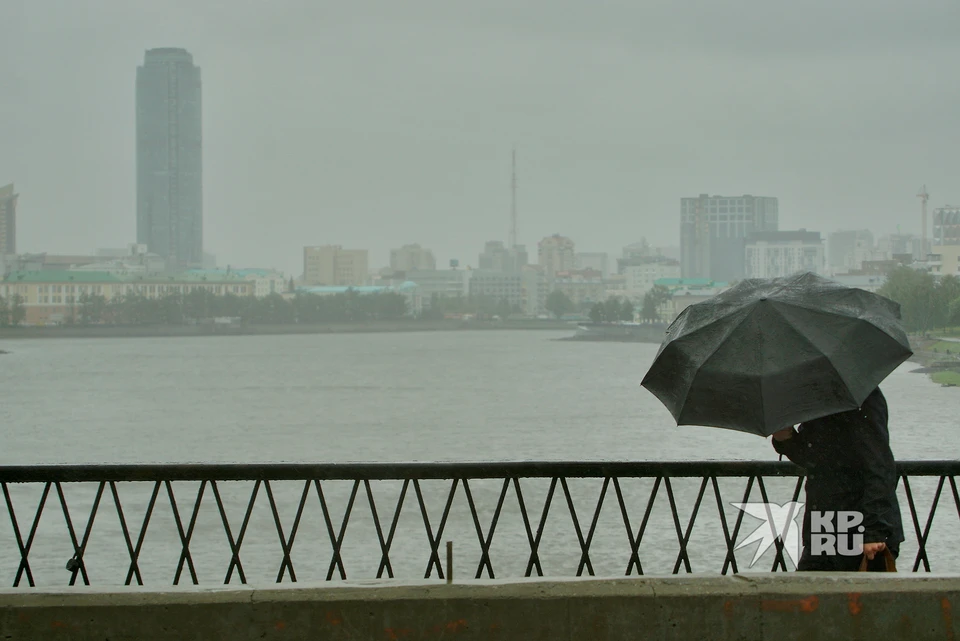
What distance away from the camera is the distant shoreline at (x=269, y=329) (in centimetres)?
7538

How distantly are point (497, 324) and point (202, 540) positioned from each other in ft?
279

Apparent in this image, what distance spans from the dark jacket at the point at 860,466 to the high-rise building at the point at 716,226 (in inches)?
3433

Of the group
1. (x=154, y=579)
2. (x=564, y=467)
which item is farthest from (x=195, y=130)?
(x=564, y=467)

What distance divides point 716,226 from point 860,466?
95116mm

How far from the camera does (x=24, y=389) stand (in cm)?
5119

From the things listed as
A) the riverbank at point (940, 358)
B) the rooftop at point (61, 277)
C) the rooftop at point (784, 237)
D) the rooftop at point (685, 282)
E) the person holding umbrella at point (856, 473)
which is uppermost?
the rooftop at point (784, 237)

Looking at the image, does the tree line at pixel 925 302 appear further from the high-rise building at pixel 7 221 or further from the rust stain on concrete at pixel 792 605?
the high-rise building at pixel 7 221

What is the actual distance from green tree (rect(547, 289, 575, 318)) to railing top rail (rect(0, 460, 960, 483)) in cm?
10665

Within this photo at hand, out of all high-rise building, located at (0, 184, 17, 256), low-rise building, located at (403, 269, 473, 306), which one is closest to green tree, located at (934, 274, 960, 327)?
high-rise building, located at (0, 184, 17, 256)

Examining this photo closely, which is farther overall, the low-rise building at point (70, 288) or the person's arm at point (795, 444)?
the low-rise building at point (70, 288)

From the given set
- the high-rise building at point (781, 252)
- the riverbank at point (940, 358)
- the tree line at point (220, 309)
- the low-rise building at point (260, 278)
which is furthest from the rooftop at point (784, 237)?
the low-rise building at point (260, 278)

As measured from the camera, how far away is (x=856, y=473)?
277 centimetres

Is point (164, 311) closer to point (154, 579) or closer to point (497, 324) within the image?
point (497, 324)

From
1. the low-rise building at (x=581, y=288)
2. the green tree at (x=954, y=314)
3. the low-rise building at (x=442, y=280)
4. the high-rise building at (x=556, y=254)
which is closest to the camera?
the green tree at (x=954, y=314)
